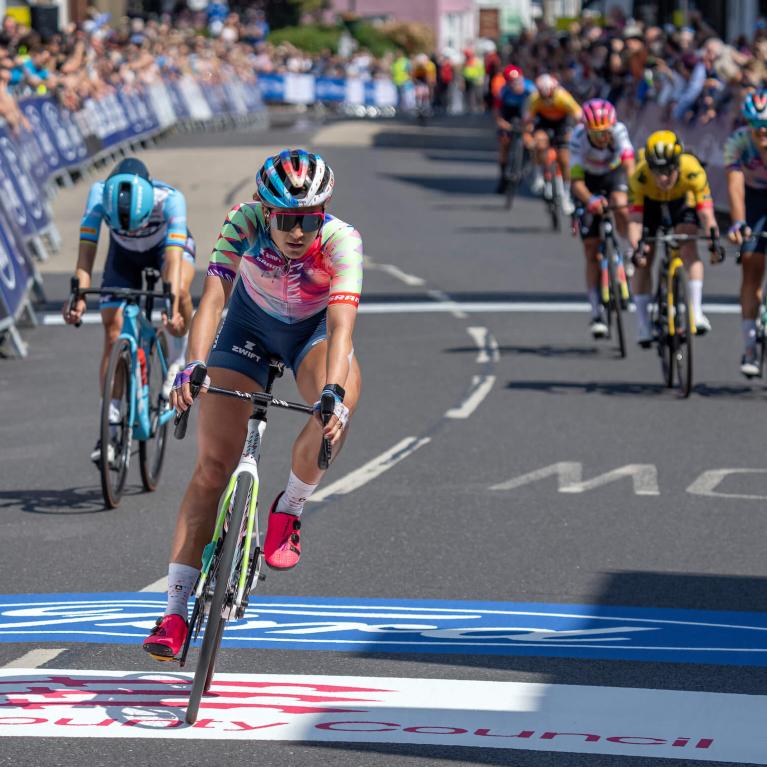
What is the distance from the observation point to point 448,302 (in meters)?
19.9

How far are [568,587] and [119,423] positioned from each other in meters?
3.01

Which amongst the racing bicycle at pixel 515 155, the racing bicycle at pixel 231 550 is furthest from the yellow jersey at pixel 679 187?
the racing bicycle at pixel 515 155

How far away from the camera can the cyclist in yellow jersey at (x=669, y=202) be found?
14234 millimetres

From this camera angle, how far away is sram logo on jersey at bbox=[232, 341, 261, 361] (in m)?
6.98

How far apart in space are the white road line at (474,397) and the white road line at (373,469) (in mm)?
1075

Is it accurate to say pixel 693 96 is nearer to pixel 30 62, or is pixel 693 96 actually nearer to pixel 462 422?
pixel 30 62

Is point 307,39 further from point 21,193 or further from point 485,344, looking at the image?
point 485,344

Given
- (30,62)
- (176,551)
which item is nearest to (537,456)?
(176,551)

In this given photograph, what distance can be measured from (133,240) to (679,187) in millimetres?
5334

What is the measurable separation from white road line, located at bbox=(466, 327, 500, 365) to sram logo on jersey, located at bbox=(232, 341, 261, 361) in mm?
9035

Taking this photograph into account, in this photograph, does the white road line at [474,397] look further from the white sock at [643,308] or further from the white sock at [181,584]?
the white sock at [181,584]

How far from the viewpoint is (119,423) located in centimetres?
1030

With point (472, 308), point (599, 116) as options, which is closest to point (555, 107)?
point (472, 308)

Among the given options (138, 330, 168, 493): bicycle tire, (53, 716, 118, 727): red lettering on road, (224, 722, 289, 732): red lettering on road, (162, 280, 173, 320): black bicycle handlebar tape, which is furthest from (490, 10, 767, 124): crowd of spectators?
(53, 716, 118, 727): red lettering on road
